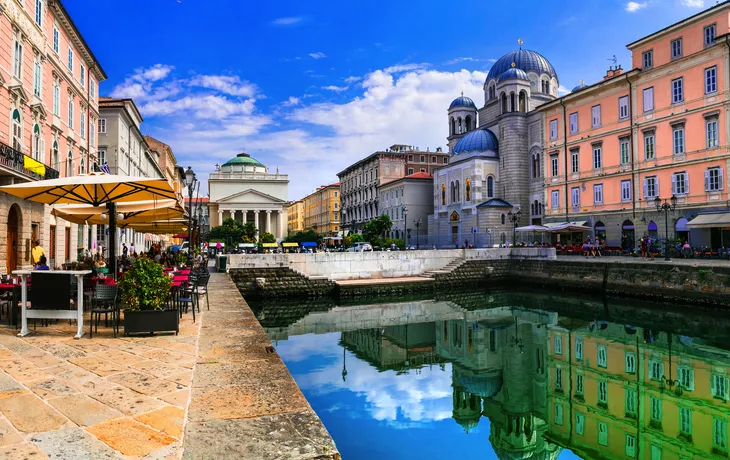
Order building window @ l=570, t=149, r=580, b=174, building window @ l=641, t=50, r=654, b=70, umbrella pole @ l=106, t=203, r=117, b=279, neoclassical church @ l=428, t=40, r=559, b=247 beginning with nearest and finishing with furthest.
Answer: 1. umbrella pole @ l=106, t=203, r=117, b=279
2. building window @ l=641, t=50, r=654, b=70
3. building window @ l=570, t=149, r=580, b=174
4. neoclassical church @ l=428, t=40, r=559, b=247

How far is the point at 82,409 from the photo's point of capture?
4.43 m

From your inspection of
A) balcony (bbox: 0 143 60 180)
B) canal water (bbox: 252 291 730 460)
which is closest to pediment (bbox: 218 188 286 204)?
canal water (bbox: 252 291 730 460)

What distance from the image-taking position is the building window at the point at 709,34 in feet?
94.1

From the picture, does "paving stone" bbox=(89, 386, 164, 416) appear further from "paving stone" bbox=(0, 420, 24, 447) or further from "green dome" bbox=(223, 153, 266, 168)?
"green dome" bbox=(223, 153, 266, 168)

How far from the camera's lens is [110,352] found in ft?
22.0

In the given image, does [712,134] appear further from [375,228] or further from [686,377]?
[375,228]

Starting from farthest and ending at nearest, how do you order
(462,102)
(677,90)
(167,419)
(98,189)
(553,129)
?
(462,102) → (553,129) → (677,90) → (98,189) → (167,419)

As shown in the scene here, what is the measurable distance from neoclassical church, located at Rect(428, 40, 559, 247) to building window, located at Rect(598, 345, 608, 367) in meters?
27.5

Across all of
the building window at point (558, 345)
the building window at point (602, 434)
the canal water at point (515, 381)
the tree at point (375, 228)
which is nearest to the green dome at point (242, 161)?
the tree at point (375, 228)

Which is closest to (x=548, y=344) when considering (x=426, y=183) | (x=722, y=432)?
(x=722, y=432)

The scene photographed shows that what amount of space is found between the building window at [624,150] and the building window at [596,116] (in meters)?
2.79

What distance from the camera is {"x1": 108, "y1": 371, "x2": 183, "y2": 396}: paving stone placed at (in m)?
5.03

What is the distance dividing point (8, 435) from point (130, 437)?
37.5 inches

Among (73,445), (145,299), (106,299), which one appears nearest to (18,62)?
(106,299)
